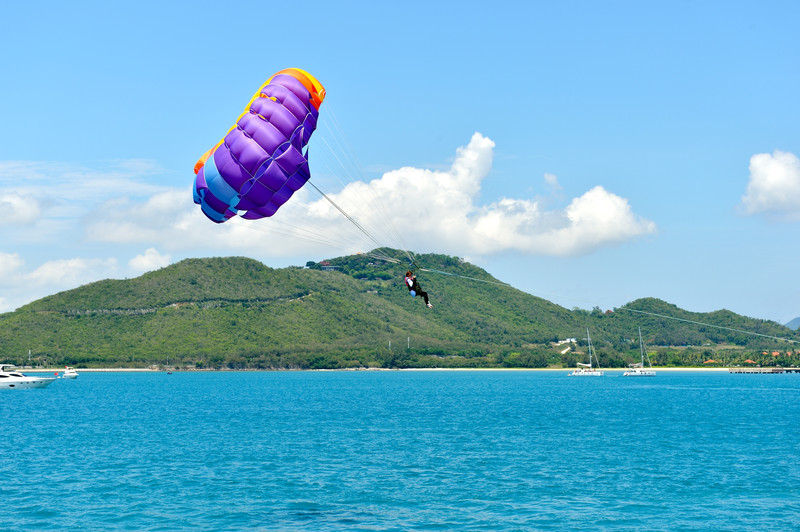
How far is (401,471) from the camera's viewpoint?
47344 millimetres

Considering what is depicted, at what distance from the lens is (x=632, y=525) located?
3441cm

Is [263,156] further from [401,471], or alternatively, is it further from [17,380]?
[17,380]

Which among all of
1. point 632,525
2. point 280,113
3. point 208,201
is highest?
point 280,113

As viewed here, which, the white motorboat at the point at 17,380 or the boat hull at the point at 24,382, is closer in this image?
the white motorboat at the point at 17,380

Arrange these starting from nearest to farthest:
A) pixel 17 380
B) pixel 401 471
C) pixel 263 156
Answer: pixel 263 156
pixel 401 471
pixel 17 380

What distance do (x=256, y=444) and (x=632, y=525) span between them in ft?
111

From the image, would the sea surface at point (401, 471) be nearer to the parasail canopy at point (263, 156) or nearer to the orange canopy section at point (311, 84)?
the parasail canopy at point (263, 156)

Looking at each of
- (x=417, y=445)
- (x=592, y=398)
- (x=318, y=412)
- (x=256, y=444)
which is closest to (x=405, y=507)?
(x=417, y=445)

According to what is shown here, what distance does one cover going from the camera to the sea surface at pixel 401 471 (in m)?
35.6

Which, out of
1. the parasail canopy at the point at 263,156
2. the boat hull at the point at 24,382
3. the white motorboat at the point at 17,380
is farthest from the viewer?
the boat hull at the point at 24,382

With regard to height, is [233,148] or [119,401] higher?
[233,148]

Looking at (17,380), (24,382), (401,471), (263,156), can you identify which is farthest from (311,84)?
(24,382)

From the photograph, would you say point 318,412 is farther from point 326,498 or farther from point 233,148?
point 233,148

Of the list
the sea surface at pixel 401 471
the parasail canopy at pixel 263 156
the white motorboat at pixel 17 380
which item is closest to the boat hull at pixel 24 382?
the white motorboat at pixel 17 380
